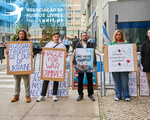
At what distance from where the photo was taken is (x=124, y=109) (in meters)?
4.89

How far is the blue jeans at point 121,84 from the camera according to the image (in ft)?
18.5

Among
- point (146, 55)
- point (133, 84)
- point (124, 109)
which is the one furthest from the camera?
point (133, 84)

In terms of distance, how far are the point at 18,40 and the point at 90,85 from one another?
2283 millimetres

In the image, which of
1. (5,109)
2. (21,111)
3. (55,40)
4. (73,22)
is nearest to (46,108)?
(21,111)

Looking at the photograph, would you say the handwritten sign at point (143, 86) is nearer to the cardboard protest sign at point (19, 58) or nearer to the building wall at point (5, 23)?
the cardboard protest sign at point (19, 58)

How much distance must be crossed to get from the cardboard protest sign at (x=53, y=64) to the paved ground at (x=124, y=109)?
1340 mm

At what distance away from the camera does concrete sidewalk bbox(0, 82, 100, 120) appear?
175 inches

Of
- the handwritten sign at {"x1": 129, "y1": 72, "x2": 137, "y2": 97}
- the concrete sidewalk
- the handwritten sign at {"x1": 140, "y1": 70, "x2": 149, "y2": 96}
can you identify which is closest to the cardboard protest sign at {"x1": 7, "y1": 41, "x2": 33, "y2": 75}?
the concrete sidewalk

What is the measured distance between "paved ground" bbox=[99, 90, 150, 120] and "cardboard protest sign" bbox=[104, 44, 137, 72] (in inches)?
33.3

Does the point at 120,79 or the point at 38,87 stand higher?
the point at 120,79

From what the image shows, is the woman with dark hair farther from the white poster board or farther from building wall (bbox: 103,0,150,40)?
building wall (bbox: 103,0,150,40)

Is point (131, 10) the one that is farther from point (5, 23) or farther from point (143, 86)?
point (5, 23)

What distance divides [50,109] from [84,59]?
1.60 metres

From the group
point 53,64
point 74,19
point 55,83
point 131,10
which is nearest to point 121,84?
point 55,83
